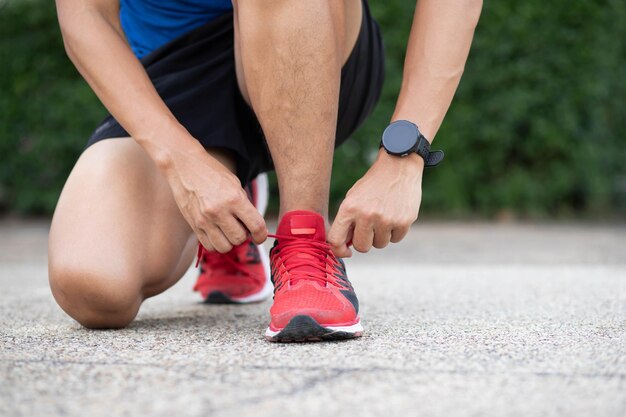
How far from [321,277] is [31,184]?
481cm

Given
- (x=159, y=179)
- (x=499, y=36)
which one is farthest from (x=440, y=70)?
(x=499, y=36)

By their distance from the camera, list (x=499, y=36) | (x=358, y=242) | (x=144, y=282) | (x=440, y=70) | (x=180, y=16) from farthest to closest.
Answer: (x=499, y=36) → (x=180, y=16) → (x=144, y=282) → (x=440, y=70) → (x=358, y=242)

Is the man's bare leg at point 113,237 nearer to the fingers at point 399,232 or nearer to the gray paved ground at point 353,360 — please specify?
the gray paved ground at point 353,360

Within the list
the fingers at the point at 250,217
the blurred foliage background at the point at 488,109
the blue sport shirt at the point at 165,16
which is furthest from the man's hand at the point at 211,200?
the blurred foliage background at the point at 488,109

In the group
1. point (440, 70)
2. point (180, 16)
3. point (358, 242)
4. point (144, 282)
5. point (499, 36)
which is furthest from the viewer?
point (499, 36)

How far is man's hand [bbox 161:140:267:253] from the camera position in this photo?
1.30 metres

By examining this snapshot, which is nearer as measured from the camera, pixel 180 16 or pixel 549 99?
pixel 180 16

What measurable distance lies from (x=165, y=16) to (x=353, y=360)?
1089 mm

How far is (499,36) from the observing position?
543 centimetres

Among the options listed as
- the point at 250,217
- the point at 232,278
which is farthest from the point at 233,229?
the point at 232,278

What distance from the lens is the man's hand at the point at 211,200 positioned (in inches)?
51.4

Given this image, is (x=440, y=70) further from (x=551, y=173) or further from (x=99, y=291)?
(x=551, y=173)

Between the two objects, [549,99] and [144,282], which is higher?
[549,99]

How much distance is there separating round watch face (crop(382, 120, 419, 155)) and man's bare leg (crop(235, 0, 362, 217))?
12 cm
